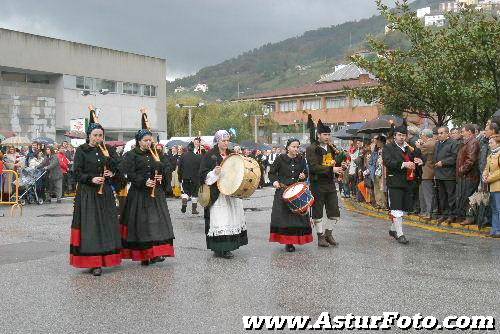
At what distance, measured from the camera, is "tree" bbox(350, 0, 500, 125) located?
57.2 ft

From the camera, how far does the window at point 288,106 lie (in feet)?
A: 282

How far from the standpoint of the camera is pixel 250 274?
897 centimetres

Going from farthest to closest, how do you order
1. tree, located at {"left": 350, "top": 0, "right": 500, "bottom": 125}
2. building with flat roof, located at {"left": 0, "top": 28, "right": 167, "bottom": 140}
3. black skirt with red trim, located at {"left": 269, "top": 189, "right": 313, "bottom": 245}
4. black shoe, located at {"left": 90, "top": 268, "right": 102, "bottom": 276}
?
building with flat roof, located at {"left": 0, "top": 28, "right": 167, "bottom": 140} → tree, located at {"left": 350, "top": 0, "right": 500, "bottom": 125} → black skirt with red trim, located at {"left": 269, "top": 189, "right": 313, "bottom": 245} → black shoe, located at {"left": 90, "top": 268, "right": 102, "bottom": 276}

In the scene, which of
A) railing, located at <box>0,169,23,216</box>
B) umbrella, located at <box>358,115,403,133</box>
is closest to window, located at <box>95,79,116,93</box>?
railing, located at <box>0,169,23,216</box>

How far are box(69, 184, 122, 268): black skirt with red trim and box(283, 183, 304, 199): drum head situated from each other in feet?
9.11

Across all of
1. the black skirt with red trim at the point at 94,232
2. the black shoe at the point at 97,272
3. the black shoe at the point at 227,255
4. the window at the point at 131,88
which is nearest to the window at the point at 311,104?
the window at the point at 131,88

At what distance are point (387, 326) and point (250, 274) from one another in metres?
2.94

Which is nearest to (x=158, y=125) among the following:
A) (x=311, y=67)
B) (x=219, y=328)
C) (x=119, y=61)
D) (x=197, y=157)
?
(x=119, y=61)

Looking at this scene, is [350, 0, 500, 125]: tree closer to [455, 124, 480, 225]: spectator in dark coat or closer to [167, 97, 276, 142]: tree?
[455, 124, 480, 225]: spectator in dark coat

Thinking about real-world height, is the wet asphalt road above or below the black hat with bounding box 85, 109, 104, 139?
below

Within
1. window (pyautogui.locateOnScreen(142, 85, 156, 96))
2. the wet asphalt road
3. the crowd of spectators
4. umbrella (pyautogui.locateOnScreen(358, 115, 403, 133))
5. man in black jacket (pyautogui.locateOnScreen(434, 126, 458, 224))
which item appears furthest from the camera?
window (pyautogui.locateOnScreen(142, 85, 156, 96))

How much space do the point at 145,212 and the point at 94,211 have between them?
0.80 metres

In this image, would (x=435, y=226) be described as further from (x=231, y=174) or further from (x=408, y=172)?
(x=231, y=174)

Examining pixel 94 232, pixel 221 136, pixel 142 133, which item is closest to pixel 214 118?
pixel 221 136
